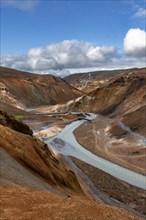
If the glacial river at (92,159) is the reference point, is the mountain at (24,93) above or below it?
above

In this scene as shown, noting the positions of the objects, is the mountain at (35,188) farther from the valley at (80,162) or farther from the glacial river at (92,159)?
the glacial river at (92,159)

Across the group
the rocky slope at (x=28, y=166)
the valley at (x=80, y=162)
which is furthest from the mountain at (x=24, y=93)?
the rocky slope at (x=28, y=166)

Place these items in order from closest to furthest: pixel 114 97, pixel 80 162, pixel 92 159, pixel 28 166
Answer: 1. pixel 28 166
2. pixel 80 162
3. pixel 92 159
4. pixel 114 97

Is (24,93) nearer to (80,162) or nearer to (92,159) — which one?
(92,159)

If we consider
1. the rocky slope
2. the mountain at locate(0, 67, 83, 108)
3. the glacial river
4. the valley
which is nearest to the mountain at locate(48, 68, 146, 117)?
the valley

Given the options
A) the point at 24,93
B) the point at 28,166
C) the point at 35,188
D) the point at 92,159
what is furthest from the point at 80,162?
the point at 24,93

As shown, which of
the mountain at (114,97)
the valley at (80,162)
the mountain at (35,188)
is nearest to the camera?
the mountain at (35,188)

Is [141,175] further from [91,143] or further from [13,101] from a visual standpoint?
[13,101]

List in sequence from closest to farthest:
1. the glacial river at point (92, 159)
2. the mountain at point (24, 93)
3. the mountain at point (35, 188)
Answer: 1. the mountain at point (35, 188)
2. the glacial river at point (92, 159)
3. the mountain at point (24, 93)

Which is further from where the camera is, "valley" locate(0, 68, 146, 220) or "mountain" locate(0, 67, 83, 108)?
A: "mountain" locate(0, 67, 83, 108)

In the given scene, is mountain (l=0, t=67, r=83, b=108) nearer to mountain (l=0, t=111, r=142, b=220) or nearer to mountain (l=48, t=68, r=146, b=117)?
mountain (l=48, t=68, r=146, b=117)
